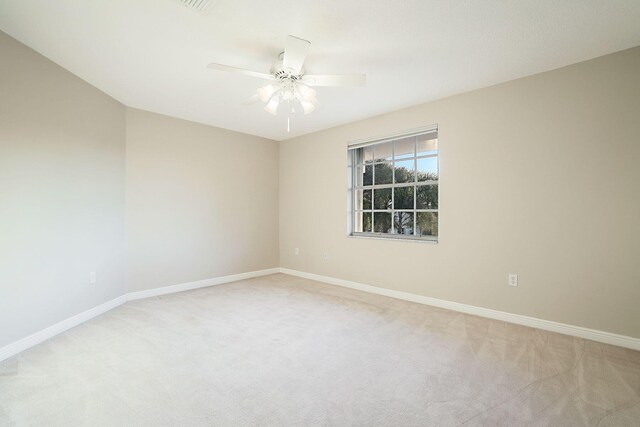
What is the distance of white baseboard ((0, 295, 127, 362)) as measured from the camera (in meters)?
2.30

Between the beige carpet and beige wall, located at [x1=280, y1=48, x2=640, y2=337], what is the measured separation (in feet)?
1.32

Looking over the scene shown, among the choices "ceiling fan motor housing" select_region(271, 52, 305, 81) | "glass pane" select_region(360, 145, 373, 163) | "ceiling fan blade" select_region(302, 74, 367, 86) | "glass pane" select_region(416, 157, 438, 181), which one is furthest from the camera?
"glass pane" select_region(360, 145, 373, 163)

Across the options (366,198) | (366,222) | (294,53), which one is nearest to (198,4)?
(294,53)

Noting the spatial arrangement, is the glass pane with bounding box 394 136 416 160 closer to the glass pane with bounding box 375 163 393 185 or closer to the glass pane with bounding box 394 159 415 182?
the glass pane with bounding box 394 159 415 182

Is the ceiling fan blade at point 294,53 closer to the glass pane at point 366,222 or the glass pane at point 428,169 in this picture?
the glass pane at point 428,169

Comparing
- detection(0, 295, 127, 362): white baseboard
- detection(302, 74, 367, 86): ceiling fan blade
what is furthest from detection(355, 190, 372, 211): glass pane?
detection(0, 295, 127, 362): white baseboard

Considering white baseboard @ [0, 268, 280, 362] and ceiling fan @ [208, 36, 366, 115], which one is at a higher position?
ceiling fan @ [208, 36, 366, 115]

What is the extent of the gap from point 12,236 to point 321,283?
11.6 ft

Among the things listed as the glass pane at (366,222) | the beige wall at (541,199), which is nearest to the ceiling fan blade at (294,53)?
the beige wall at (541,199)

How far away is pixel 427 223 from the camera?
12.6ft

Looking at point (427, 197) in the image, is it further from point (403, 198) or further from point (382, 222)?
point (382, 222)

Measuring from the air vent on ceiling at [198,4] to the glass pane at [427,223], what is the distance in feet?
10.3

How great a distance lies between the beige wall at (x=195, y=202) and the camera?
155 inches

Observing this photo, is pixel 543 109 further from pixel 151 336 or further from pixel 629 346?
pixel 151 336
